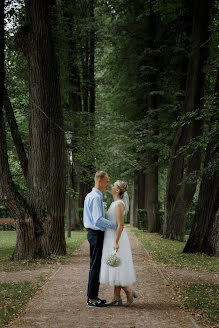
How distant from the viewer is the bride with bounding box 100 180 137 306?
6582 millimetres

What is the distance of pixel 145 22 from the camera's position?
24.0 metres

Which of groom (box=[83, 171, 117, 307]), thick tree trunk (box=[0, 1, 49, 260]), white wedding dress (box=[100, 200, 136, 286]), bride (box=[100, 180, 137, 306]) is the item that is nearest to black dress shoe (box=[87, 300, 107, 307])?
groom (box=[83, 171, 117, 307])

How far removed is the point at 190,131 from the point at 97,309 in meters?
13.6

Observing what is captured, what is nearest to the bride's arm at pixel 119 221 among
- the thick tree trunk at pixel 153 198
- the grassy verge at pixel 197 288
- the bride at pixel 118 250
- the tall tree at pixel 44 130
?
the bride at pixel 118 250

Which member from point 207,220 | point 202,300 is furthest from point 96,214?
point 207,220

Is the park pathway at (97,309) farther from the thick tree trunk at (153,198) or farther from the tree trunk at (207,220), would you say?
the thick tree trunk at (153,198)

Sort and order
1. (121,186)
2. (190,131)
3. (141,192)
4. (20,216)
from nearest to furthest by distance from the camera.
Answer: (121,186) < (20,216) < (190,131) < (141,192)

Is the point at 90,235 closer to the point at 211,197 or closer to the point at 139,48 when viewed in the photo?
the point at 211,197

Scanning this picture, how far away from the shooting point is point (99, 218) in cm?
655

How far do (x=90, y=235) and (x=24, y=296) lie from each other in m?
1.71

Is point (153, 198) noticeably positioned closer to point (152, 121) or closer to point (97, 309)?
point (152, 121)

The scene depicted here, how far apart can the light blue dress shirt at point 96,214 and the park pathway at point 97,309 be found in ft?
3.98

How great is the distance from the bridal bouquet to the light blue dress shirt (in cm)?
41

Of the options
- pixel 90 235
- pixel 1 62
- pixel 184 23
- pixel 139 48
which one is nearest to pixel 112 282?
pixel 90 235
